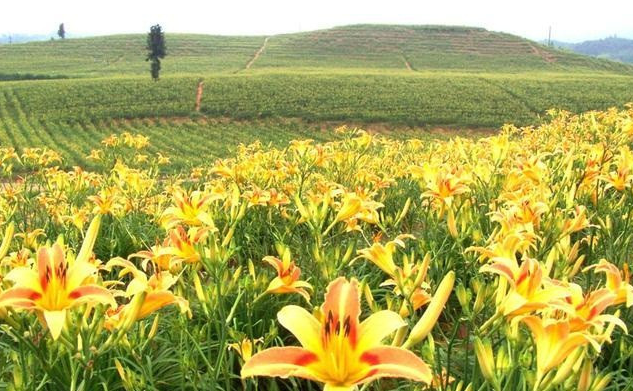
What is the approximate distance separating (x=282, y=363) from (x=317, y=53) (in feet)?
244

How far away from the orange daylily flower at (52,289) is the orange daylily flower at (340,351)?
451mm

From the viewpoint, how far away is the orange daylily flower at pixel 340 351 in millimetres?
951

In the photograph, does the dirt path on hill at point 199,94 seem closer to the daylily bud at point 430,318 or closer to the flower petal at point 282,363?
the daylily bud at point 430,318

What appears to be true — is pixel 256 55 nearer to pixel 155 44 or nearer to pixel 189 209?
pixel 155 44

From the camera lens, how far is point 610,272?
149 cm

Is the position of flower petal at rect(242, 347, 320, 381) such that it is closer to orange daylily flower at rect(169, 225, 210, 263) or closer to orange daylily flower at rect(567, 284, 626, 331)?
orange daylily flower at rect(567, 284, 626, 331)

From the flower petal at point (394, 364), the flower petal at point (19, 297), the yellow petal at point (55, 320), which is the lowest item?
the yellow petal at point (55, 320)

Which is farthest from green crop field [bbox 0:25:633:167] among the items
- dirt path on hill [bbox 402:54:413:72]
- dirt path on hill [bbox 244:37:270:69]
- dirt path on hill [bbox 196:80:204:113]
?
dirt path on hill [bbox 244:37:270:69]

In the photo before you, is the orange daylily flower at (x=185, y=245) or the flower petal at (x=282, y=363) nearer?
the flower petal at (x=282, y=363)

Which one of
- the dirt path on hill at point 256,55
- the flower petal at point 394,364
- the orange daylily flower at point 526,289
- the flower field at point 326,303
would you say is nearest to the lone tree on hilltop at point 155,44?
the dirt path on hill at point 256,55

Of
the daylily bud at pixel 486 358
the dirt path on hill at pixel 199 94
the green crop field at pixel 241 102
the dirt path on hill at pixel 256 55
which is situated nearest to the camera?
the daylily bud at pixel 486 358

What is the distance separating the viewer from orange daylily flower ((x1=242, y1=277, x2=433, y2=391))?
0.95 m

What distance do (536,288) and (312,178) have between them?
3766mm

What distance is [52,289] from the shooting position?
4.07 ft
